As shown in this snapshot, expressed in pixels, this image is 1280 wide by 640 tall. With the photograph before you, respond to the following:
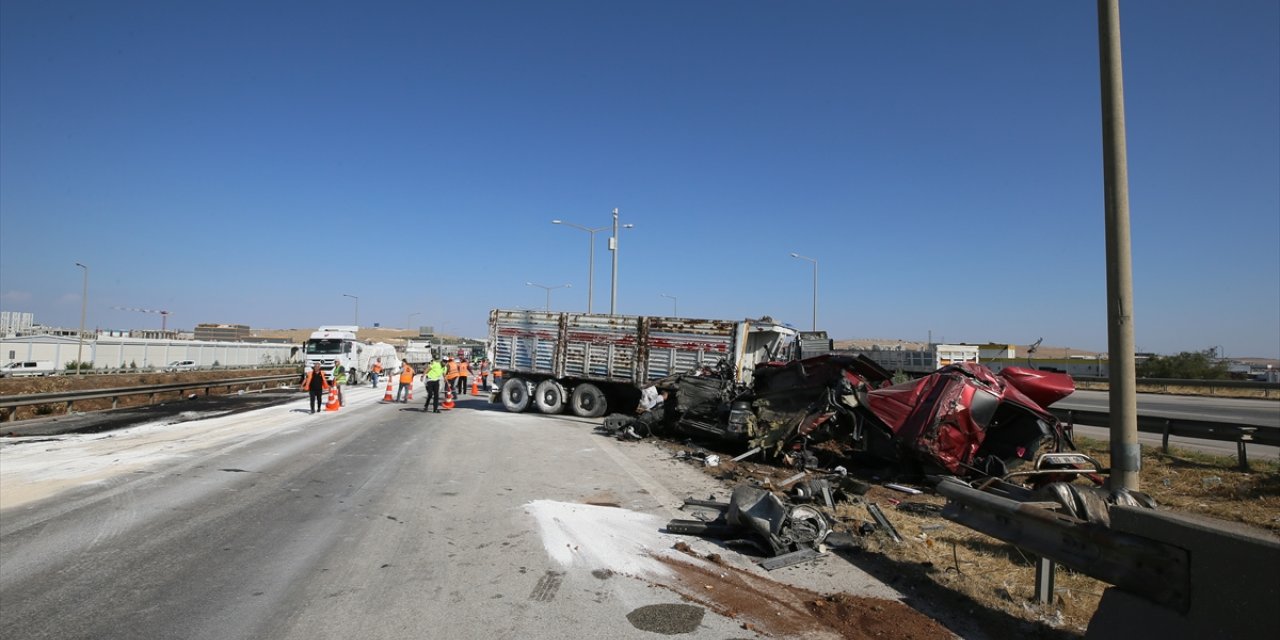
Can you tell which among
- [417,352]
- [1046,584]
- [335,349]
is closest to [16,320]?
[417,352]

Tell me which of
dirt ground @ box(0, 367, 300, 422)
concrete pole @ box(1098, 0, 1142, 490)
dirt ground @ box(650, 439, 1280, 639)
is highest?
concrete pole @ box(1098, 0, 1142, 490)

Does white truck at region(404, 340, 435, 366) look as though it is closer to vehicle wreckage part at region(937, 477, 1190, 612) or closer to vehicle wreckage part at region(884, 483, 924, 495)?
vehicle wreckage part at region(884, 483, 924, 495)

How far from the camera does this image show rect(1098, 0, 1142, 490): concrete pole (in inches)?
219

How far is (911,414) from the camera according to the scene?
924 cm

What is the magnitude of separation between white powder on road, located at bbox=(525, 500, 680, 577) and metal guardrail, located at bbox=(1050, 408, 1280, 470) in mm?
6417

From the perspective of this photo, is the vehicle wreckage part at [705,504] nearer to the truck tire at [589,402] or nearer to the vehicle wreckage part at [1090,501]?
the vehicle wreckage part at [1090,501]

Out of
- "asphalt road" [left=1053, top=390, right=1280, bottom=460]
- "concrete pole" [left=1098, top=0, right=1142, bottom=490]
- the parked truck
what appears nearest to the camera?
"concrete pole" [left=1098, top=0, right=1142, bottom=490]

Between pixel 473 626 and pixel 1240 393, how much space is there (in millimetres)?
39367

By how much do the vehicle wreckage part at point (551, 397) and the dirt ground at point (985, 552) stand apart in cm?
1028

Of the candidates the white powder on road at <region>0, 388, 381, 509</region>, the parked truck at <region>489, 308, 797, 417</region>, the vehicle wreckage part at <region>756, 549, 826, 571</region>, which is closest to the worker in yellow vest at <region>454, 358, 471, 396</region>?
the parked truck at <region>489, 308, 797, 417</region>

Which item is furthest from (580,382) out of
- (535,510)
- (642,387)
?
(535,510)

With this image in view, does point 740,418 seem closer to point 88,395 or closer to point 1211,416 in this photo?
point 1211,416

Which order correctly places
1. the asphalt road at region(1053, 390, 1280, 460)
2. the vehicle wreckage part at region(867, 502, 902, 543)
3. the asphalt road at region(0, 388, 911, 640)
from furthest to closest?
the asphalt road at region(1053, 390, 1280, 460) → the vehicle wreckage part at region(867, 502, 902, 543) → the asphalt road at region(0, 388, 911, 640)

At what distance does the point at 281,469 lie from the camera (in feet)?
32.3
